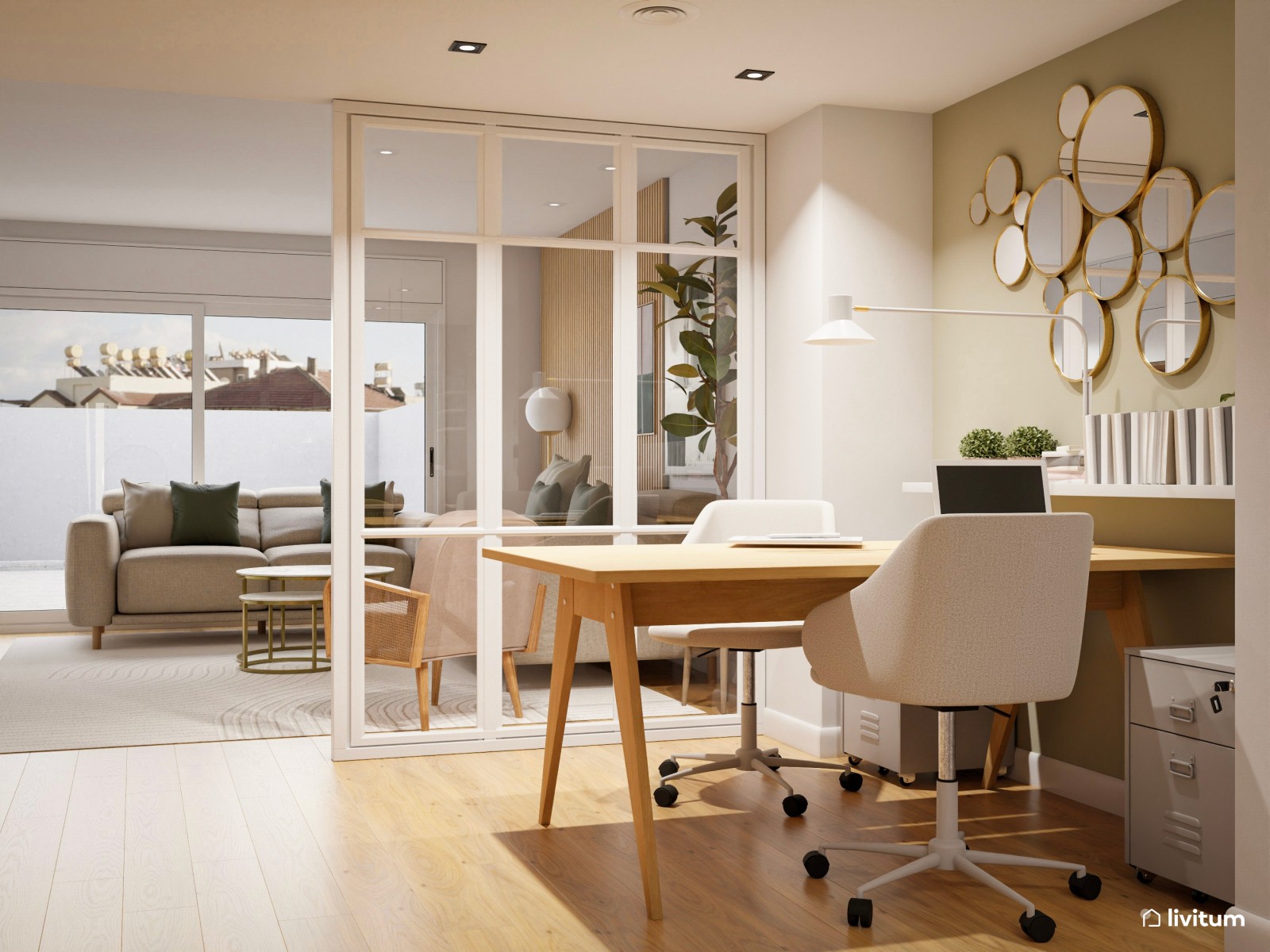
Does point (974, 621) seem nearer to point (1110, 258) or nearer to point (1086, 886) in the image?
point (1086, 886)

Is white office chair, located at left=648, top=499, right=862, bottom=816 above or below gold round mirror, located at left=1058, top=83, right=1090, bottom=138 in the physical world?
below

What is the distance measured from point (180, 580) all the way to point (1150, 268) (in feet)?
17.8

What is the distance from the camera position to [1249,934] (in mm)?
2461

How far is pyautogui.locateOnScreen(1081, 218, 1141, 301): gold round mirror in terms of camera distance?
3.54 m

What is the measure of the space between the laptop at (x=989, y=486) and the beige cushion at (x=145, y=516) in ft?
17.3

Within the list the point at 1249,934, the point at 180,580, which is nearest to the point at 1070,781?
the point at 1249,934

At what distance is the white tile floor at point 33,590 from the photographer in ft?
24.8

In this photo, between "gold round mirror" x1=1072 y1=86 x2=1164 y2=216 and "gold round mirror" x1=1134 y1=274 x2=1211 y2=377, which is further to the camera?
"gold round mirror" x1=1072 y1=86 x2=1164 y2=216

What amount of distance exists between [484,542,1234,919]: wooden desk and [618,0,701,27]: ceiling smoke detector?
4.95ft

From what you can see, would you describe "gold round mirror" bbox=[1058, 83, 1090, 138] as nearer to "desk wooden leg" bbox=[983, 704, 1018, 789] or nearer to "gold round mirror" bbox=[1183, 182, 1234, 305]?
"gold round mirror" bbox=[1183, 182, 1234, 305]

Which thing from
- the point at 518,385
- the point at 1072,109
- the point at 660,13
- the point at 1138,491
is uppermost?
the point at 660,13

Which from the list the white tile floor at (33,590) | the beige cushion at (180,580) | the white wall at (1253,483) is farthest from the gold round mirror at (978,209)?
the white tile floor at (33,590)

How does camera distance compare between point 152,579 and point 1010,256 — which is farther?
point 152,579

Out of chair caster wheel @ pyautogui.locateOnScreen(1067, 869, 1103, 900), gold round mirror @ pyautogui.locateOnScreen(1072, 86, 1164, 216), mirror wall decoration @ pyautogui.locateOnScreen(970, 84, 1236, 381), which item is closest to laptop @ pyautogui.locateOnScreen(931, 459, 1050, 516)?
mirror wall decoration @ pyautogui.locateOnScreen(970, 84, 1236, 381)
